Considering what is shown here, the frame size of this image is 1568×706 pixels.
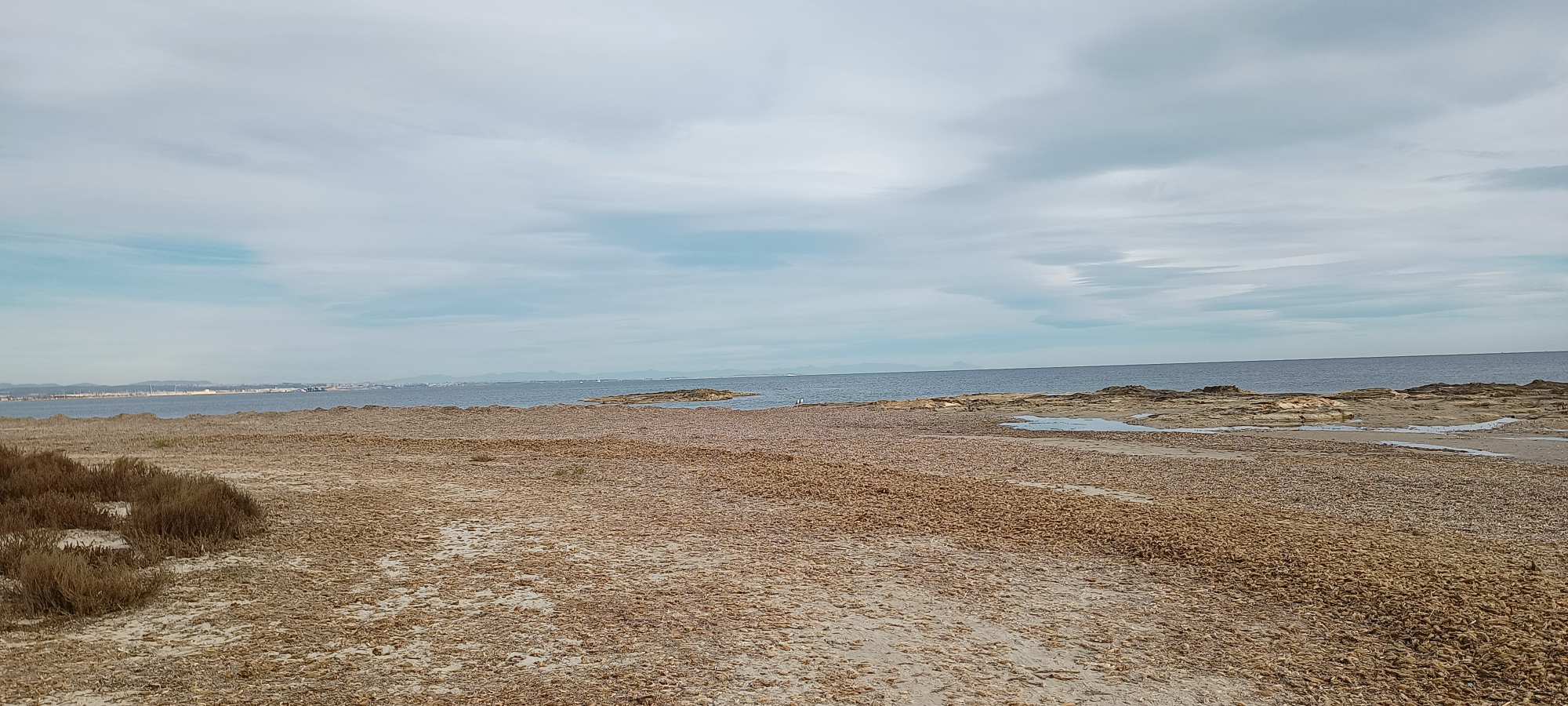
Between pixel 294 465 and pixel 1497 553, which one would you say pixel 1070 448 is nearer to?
pixel 1497 553

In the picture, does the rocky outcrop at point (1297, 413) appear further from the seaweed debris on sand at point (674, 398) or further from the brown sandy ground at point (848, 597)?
the seaweed debris on sand at point (674, 398)

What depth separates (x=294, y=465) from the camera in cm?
1592

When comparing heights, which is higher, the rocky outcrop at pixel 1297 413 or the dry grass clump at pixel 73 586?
the rocky outcrop at pixel 1297 413

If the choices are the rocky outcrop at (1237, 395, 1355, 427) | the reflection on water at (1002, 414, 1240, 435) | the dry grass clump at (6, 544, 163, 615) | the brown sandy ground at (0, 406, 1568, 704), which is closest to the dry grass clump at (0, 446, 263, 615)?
the dry grass clump at (6, 544, 163, 615)

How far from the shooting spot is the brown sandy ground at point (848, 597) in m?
4.99

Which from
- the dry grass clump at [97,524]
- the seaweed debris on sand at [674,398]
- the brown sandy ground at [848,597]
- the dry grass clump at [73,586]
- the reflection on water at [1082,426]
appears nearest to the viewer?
the brown sandy ground at [848,597]

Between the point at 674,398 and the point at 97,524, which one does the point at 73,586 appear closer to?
the point at 97,524

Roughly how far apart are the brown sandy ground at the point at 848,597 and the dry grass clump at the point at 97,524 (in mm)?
373

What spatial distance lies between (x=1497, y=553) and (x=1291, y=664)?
178 inches

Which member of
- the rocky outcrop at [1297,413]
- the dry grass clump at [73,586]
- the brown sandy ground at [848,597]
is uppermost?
the rocky outcrop at [1297,413]

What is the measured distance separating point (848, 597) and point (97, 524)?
8040 mm

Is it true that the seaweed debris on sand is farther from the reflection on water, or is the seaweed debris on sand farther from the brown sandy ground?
the brown sandy ground

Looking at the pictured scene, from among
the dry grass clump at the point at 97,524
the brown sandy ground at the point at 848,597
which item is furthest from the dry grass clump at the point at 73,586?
the brown sandy ground at the point at 848,597

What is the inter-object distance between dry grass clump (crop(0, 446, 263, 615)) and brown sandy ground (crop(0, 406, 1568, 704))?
373 millimetres
